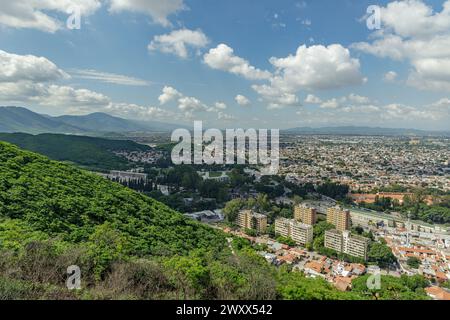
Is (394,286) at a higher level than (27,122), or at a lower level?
lower

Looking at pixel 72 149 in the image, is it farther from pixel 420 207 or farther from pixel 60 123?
pixel 60 123

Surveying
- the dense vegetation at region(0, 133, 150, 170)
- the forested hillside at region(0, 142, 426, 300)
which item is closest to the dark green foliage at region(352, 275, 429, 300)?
the forested hillside at region(0, 142, 426, 300)

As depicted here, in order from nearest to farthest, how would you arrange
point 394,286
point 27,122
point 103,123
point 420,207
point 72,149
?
point 394,286
point 420,207
point 72,149
point 27,122
point 103,123

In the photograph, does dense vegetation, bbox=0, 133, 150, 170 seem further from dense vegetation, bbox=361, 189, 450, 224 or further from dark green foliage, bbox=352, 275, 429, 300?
dark green foliage, bbox=352, 275, 429, 300

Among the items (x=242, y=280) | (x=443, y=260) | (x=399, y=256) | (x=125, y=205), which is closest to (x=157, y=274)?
(x=242, y=280)

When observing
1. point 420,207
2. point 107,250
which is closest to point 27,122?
point 420,207

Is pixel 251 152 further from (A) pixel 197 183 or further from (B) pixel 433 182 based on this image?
(B) pixel 433 182
